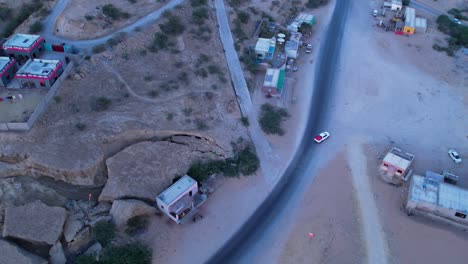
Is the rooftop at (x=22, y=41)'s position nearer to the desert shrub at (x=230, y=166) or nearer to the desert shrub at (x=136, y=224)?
the desert shrub at (x=230, y=166)

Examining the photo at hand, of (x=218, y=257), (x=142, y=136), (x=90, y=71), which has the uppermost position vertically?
(x=90, y=71)

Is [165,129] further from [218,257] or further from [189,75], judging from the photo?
[218,257]

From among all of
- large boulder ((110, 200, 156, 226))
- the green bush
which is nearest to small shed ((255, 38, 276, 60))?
the green bush

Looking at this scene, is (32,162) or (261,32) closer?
(32,162)

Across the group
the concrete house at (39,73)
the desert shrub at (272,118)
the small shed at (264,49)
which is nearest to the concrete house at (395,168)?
the desert shrub at (272,118)

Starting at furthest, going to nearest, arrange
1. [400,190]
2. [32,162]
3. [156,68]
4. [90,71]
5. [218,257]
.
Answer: [156,68] < [90,71] < [400,190] < [32,162] < [218,257]

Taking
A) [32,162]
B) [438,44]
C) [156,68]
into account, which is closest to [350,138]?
[156,68]

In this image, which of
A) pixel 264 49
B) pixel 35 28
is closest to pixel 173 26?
pixel 264 49

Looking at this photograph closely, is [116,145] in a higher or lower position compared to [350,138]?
higher
